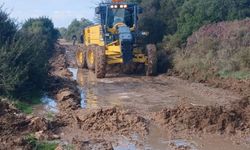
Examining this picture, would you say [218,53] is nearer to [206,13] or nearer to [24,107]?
[206,13]

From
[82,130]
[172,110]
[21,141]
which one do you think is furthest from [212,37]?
[21,141]

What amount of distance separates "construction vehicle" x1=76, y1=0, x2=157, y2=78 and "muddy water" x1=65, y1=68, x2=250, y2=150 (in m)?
0.72

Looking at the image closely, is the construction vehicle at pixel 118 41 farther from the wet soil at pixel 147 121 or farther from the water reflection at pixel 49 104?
the water reflection at pixel 49 104

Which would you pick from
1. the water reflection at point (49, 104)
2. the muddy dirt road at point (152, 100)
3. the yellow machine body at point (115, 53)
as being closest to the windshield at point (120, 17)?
the yellow machine body at point (115, 53)

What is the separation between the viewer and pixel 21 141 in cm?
883

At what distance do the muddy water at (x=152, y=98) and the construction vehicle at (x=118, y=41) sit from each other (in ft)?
2.37

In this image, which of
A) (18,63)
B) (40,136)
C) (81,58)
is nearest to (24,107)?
(18,63)

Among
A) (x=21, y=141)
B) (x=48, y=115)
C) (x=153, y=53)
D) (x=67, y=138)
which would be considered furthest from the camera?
(x=153, y=53)

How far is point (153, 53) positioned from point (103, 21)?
2.76m

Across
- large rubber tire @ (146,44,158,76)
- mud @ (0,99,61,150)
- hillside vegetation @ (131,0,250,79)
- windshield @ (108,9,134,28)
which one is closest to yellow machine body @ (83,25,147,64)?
large rubber tire @ (146,44,158,76)

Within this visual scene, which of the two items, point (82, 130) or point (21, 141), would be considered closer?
point (21, 141)

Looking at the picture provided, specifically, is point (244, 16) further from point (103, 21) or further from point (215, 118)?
point (215, 118)

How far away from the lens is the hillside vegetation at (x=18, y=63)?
14.3m

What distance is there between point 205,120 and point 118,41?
385 inches
